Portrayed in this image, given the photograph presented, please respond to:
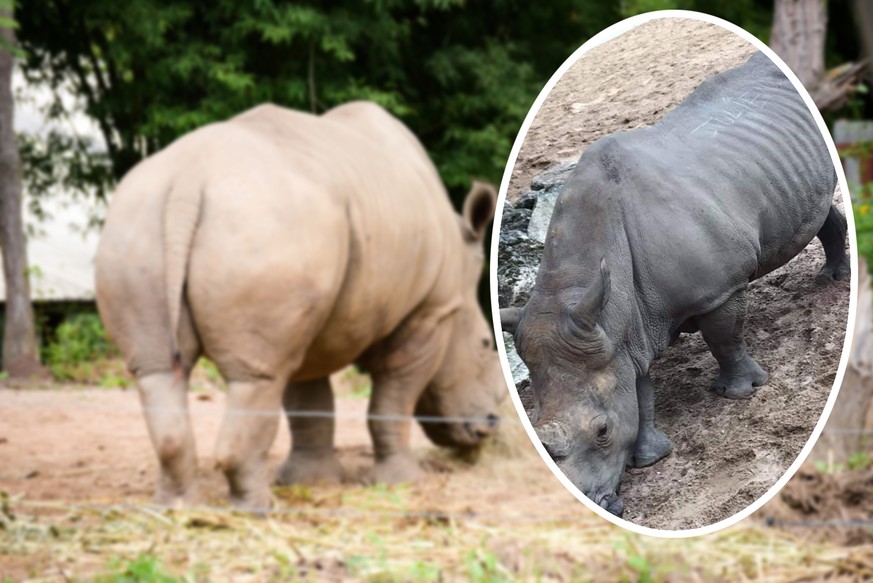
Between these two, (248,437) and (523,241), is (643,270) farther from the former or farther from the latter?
(248,437)

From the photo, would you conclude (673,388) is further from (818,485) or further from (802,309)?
(818,485)

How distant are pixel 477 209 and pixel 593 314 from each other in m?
5.16

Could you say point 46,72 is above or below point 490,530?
above

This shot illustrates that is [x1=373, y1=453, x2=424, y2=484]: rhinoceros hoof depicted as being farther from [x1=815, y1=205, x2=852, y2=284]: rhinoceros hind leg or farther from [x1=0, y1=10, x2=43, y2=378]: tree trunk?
[x1=815, y1=205, x2=852, y2=284]: rhinoceros hind leg

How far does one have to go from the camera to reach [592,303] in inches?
30.7

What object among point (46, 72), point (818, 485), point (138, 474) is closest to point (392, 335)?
point (138, 474)

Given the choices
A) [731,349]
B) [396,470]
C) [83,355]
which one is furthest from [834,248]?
[83,355]

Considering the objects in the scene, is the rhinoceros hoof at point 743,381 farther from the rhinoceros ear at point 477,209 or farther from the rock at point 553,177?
the rhinoceros ear at point 477,209

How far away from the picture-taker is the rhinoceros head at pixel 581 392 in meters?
0.82

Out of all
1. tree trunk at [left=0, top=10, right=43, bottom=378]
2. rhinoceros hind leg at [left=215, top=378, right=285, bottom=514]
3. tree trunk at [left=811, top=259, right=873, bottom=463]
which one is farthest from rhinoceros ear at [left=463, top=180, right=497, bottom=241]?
tree trunk at [left=0, top=10, right=43, bottom=378]

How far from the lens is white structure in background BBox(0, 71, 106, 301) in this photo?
1071cm

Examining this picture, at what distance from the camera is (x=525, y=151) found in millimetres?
1000

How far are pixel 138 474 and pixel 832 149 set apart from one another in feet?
16.2

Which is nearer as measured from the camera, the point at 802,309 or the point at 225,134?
the point at 802,309
